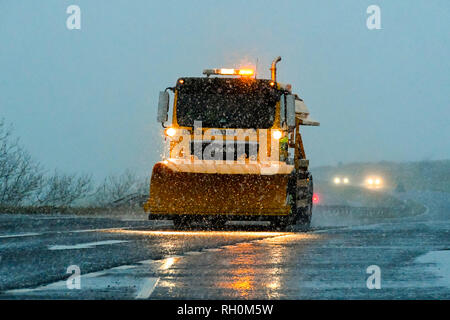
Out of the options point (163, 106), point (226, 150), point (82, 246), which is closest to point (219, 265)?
point (82, 246)

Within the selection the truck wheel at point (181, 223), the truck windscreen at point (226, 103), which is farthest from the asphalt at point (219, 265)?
the truck wheel at point (181, 223)

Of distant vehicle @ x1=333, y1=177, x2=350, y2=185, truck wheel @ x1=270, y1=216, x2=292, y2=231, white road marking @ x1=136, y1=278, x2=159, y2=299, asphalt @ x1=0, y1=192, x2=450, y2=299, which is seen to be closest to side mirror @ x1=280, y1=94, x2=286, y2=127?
truck wheel @ x1=270, y1=216, x2=292, y2=231

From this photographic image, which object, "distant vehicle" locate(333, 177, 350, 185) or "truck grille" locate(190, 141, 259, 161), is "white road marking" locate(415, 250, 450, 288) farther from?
"distant vehicle" locate(333, 177, 350, 185)

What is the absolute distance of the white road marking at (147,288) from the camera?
7098 millimetres

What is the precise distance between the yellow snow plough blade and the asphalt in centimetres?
159

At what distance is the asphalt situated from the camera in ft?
24.3

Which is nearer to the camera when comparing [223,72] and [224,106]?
[224,106]

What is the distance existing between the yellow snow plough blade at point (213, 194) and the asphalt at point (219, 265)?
5.22 ft

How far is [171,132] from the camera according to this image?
18406 mm

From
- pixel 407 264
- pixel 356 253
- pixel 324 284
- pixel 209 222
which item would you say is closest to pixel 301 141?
pixel 209 222

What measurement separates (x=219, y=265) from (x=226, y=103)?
9014mm

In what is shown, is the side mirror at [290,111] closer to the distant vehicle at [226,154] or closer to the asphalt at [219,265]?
the distant vehicle at [226,154]
